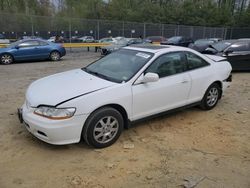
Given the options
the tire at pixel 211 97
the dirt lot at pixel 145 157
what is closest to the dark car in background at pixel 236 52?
the tire at pixel 211 97

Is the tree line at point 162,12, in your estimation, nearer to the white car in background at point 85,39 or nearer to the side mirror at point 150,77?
the white car in background at point 85,39

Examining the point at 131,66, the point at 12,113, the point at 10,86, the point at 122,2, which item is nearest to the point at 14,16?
the point at 10,86

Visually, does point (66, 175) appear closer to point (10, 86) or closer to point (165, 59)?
point (165, 59)

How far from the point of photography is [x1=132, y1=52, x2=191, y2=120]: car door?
429cm

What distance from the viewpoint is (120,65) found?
185 inches

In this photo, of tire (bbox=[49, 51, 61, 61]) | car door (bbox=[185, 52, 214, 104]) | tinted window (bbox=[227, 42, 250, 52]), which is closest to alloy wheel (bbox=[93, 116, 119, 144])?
car door (bbox=[185, 52, 214, 104])

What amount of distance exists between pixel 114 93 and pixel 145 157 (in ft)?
3.48

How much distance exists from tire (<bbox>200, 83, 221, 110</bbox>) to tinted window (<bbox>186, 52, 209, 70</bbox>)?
1.84ft

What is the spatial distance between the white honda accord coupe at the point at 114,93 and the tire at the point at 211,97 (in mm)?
33

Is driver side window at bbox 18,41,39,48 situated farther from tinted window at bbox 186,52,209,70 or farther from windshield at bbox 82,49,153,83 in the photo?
tinted window at bbox 186,52,209,70

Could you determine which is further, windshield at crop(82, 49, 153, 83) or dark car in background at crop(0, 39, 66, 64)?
dark car in background at crop(0, 39, 66, 64)

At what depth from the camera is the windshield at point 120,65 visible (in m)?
4.36

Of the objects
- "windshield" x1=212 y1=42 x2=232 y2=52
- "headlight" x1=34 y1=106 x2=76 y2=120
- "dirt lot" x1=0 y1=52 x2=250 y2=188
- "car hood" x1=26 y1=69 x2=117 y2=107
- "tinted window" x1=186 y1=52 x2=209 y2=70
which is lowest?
"dirt lot" x1=0 y1=52 x2=250 y2=188

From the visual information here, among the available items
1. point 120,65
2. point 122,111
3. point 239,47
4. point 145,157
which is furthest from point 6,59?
point 145,157
